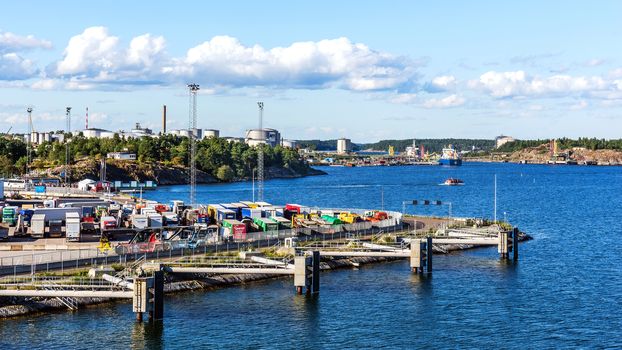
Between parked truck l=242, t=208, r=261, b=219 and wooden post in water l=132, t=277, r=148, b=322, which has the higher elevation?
parked truck l=242, t=208, r=261, b=219

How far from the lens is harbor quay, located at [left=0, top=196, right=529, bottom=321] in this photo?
47.3m

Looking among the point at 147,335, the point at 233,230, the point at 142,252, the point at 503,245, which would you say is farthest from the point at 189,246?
the point at 503,245

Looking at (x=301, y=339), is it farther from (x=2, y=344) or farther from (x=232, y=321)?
(x=2, y=344)

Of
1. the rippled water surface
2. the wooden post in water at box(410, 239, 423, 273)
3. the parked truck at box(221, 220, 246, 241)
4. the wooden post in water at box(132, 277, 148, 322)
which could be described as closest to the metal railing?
the parked truck at box(221, 220, 246, 241)

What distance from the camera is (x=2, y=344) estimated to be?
40.6 m

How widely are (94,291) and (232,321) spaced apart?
805cm

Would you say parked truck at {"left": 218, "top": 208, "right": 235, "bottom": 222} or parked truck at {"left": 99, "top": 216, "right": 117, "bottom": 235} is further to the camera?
parked truck at {"left": 218, "top": 208, "right": 235, "bottom": 222}

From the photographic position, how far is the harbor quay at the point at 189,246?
47.3m

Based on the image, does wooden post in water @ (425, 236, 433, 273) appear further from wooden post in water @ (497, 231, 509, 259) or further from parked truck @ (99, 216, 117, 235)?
parked truck @ (99, 216, 117, 235)

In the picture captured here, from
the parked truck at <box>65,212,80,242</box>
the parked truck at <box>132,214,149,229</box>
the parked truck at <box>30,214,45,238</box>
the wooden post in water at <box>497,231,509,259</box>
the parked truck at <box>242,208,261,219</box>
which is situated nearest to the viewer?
the parked truck at <box>65,212,80,242</box>

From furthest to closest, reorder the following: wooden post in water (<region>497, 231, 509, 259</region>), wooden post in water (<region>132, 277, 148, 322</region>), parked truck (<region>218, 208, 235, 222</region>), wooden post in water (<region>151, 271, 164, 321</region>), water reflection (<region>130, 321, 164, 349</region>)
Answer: parked truck (<region>218, 208, 235, 222</region>), wooden post in water (<region>497, 231, 509, 259</region>), wooden post in water (<region>151, 271, 164, 321</region>), wooden post in water (<region>132, 277, 148, 322</region>), water reflection (<region>130, 321, 164, 349</region>)

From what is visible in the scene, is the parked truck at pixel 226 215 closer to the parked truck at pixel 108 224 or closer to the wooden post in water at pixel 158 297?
the parked truck at pixel 108 224

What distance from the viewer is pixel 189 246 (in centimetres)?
5984

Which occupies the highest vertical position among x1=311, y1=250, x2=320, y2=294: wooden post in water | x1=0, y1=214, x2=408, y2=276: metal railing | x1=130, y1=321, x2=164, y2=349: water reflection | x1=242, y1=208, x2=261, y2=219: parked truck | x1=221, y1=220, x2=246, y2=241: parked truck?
x1=242, y1=208, x2=261, y2=219: parked truck
